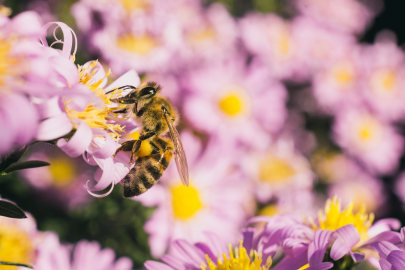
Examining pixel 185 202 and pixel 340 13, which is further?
pixel 340 13

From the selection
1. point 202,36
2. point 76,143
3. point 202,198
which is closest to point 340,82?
point 202,36

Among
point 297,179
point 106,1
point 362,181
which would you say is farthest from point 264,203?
point 106,1

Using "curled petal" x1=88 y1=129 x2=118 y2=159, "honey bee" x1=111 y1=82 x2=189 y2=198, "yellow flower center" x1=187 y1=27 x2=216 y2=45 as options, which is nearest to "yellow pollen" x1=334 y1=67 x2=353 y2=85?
"yellow flower center" x1=187 y1=27 x2=216 y2=45

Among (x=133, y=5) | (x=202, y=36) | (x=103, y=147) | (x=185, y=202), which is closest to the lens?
(x=103, y=147)

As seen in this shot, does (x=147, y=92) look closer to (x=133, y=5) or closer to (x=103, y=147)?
(x=103, y=147)

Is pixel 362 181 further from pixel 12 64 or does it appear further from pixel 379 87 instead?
pixel 12 64

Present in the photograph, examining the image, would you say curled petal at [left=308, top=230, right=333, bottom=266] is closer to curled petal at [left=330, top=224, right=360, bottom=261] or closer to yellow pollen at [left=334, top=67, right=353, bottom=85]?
curled petal at [left=330, top=224, right=360, bottom=261]

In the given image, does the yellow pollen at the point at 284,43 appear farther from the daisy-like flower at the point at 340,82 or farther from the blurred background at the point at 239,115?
the daisy-like flower at the point at 340,82
